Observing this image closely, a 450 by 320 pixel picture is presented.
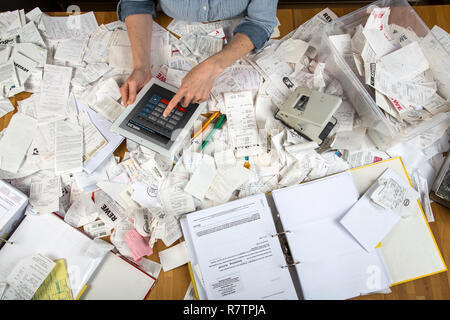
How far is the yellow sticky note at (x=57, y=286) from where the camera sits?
817 millimetres

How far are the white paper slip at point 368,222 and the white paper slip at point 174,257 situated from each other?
0.45 meters

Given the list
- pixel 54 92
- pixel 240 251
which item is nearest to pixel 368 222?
pixel 240 251

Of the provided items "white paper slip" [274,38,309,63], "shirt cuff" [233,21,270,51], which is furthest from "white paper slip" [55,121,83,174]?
"white paper slip" [274,38,309,63]

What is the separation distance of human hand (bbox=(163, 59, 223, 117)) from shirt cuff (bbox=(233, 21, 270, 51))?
6.0 inches

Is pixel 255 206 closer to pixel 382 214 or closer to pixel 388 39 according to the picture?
pixel 382 214

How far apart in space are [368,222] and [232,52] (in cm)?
63

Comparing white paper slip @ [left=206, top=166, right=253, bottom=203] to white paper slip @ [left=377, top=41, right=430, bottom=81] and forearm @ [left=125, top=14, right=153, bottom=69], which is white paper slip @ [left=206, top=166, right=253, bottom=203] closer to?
forearm @ [left=125, top=14, right=153, bottom=69]

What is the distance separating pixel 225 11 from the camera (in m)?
0.99

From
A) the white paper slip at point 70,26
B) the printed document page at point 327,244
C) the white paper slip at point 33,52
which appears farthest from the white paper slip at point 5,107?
the printed document page at point 327,244

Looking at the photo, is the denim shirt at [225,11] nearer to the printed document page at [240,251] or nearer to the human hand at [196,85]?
the human hand at [196,85]

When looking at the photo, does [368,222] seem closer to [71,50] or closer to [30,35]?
[71,50]

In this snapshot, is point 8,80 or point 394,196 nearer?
point 394,196

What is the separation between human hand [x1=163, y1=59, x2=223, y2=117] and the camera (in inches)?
32.8
